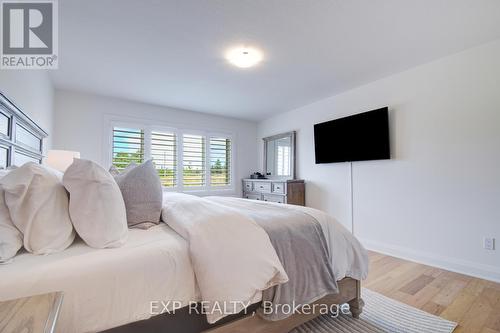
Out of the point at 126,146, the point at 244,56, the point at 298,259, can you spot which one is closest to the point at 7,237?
the point at 298,259

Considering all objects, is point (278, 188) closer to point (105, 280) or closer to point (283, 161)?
point (283, 161)

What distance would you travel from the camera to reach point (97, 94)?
12.1 ft

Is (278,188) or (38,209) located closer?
(38,209)

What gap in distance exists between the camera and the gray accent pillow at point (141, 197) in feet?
4.65

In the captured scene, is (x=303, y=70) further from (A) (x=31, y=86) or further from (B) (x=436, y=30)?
(A) (x=31, y=86)

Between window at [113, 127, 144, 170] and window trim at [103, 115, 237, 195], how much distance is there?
63mm

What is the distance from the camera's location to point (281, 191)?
13.8 ft

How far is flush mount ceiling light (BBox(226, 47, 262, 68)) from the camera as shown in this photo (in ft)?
8.02

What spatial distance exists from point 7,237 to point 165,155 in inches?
139

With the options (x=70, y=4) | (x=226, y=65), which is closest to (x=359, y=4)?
(x=226, y=65)

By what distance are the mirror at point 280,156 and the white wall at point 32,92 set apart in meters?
3.76

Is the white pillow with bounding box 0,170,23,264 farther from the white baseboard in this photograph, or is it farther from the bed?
the white baseboard

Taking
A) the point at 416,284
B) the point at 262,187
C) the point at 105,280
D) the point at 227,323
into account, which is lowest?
the point at 416,284

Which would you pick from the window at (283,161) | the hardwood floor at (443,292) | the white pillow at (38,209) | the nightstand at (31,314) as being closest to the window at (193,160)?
the window at (283,161)
